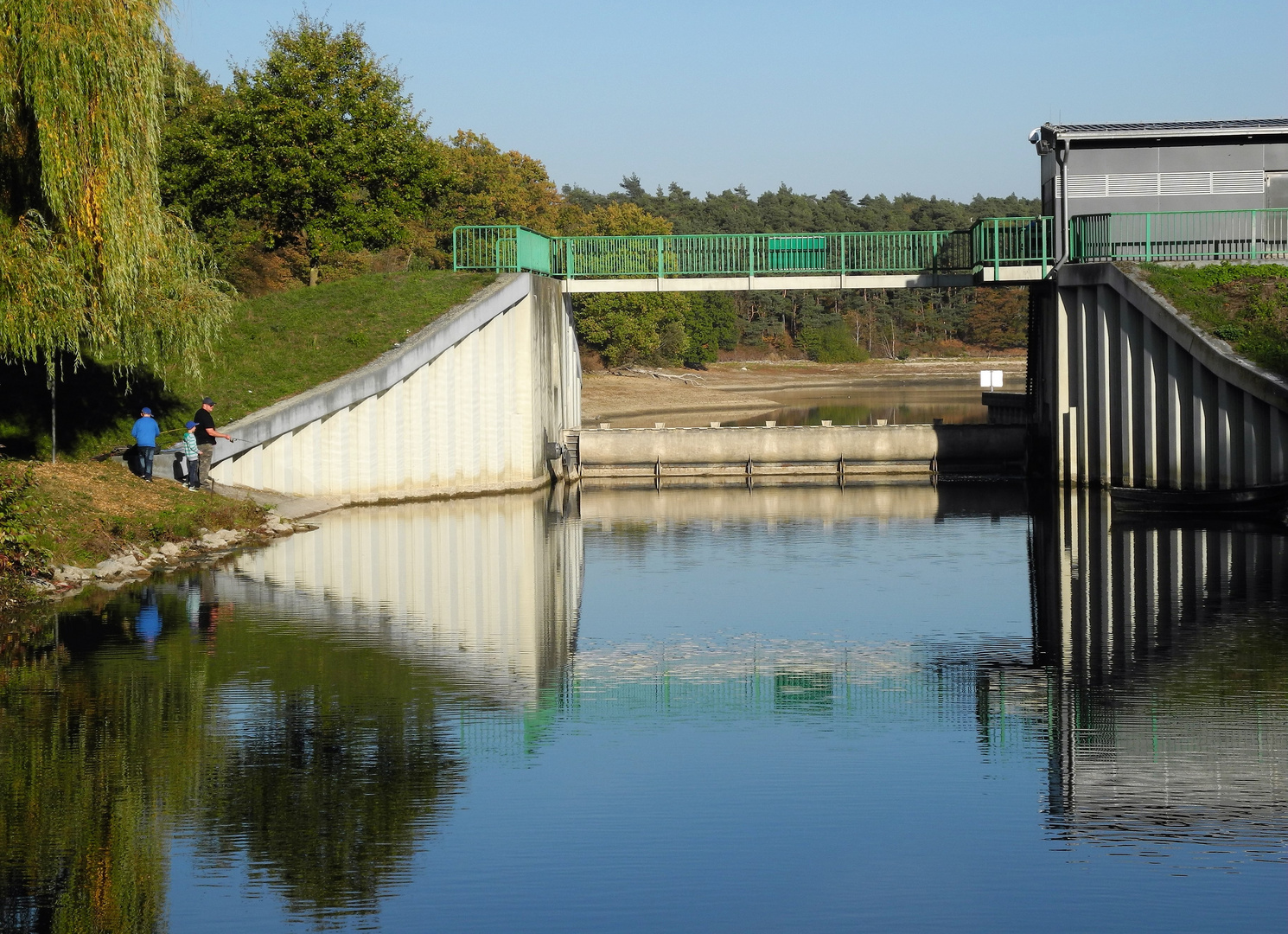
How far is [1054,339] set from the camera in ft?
130

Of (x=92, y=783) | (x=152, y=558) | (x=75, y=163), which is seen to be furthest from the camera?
(x=152, y=558)

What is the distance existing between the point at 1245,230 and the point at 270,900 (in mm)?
35416

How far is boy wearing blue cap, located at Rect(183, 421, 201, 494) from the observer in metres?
30.1

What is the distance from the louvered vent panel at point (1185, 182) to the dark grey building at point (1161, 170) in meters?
0.02

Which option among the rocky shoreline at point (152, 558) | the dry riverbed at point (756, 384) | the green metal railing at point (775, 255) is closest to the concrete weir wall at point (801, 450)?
the green metal railing at point (775, 255)

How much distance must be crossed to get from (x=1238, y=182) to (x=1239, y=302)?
6.20 meters

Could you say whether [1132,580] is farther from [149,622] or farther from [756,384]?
[756,384]

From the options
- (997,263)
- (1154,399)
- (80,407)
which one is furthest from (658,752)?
(997,263)

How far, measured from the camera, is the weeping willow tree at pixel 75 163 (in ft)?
73.8

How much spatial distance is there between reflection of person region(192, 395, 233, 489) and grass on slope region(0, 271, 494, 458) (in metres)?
0.77

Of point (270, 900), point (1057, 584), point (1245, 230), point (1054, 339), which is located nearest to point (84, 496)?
point (1057, 584)

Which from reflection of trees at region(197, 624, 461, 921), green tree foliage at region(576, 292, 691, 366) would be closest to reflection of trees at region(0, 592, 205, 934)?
reflection of trees at region(197, 624, 461, 921)

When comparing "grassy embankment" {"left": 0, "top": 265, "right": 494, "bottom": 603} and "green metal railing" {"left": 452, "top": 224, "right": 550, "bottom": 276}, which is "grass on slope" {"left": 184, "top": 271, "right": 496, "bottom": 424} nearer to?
"grassy embankment" {"left": 0, "top": 265, "right": 494, "bottom": 603}

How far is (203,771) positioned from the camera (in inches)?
500
